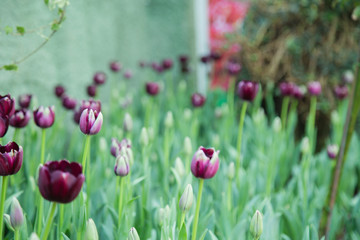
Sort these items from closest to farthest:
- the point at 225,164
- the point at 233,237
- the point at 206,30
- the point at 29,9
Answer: the point at 233,237 < the point at 225,164 < the point at 29,9 < the point at 206,30

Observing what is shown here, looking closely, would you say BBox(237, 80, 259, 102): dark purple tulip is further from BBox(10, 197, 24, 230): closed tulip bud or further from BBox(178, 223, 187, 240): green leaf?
BBox(10, 197, 24, 230): closed tulip bud

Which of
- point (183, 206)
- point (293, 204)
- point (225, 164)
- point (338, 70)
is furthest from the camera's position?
point (338, 70)

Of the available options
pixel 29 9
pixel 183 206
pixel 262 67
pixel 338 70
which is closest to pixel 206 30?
pixel 262 67

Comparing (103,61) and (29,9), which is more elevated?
(29,9)

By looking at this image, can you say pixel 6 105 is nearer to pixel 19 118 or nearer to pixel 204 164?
pixel 19 118

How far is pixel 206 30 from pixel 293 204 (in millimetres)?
2452

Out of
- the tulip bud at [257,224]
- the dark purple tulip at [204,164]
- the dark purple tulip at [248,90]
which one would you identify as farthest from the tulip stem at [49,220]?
the dark purple tulip at [248,90]

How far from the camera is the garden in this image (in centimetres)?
104

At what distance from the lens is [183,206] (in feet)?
3.14

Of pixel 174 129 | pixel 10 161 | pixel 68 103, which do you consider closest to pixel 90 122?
pixel 10 161

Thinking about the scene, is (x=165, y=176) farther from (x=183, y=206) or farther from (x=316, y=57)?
(x=316, y=57)

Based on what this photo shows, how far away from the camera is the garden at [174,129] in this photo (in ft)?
3.41

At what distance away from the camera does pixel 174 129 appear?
235 cm

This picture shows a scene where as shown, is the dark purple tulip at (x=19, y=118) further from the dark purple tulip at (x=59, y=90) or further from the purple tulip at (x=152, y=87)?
the purple tulip at (x=152, y=87)
